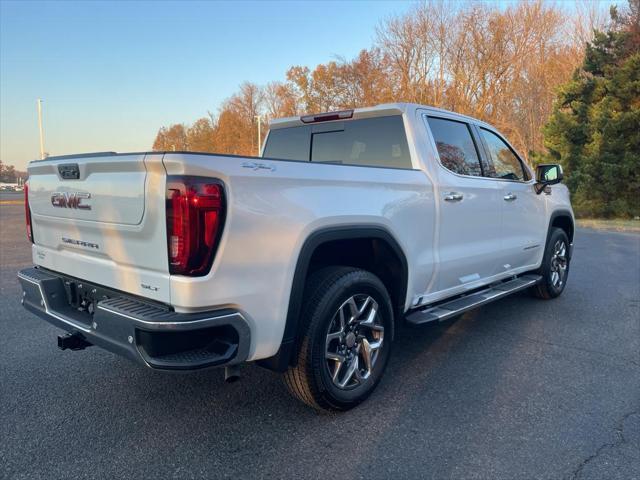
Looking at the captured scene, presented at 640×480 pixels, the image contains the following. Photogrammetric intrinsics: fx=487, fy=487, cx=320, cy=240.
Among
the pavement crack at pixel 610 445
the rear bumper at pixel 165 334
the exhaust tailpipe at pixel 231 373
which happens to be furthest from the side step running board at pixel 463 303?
the rear bumper at pixel 165 334

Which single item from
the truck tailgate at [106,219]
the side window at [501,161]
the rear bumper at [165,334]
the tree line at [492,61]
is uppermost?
the tree line at [492,61]

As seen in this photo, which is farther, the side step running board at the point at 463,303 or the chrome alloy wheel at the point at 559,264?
the chrome alloy wheel at the point at 559,264

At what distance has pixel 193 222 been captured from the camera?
223 centimetres

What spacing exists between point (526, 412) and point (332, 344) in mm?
1285

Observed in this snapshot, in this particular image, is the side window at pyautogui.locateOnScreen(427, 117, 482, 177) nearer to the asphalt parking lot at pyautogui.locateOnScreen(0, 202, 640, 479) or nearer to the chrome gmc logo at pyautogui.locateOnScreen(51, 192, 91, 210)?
the asphalt parking lot at pyautogui.locateOnScreen(0, 202, 640, 479)

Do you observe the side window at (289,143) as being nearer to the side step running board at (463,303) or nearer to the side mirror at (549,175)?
the side step running board at (463,303)

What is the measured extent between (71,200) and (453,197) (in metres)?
2.69

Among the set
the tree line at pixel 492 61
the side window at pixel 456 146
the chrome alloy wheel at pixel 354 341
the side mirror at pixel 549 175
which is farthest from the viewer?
the tree line at pixel 492 61

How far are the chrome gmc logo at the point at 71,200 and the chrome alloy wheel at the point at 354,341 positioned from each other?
61.3 inches

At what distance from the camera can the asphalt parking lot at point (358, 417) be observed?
8.15 ft

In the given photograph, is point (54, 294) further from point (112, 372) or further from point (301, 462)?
point (301, 462)

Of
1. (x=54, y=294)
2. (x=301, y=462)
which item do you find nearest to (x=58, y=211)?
(x=54, y=294)

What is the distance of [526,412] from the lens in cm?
304

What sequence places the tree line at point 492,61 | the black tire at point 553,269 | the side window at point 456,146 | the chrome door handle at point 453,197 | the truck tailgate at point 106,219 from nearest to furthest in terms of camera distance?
1. the truck tailgate at point 106,219
2. the chrome door handle at point 453,197
3. the side window at point 456,146
4. the black tire at point 553,269
5. the tree line at point 492,61
